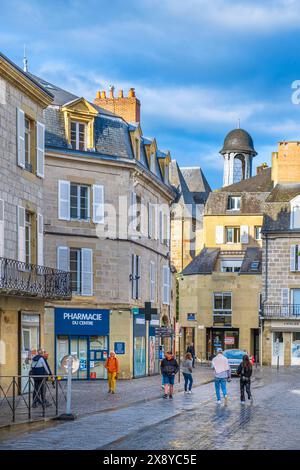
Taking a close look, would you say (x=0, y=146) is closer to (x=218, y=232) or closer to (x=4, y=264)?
(x=4, y=264)

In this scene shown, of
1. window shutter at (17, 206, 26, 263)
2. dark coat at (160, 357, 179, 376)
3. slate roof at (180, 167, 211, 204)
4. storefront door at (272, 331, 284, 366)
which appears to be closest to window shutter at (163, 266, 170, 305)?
storefront door at (272, 331, 284, 366)

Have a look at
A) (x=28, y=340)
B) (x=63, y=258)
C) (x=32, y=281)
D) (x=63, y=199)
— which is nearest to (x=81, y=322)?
(x=63, y=258)

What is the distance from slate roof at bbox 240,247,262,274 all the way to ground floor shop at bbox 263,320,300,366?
595cm

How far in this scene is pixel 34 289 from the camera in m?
29.5

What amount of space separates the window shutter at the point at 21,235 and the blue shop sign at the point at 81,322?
10.4 meters

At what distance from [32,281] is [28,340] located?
205cm

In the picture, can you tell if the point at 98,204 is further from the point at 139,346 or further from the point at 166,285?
the point at 166,285

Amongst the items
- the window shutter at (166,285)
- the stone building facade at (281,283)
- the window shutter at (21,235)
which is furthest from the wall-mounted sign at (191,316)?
the window shutter at (21,235)

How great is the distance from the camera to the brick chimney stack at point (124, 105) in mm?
52844

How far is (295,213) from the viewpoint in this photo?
65812mm

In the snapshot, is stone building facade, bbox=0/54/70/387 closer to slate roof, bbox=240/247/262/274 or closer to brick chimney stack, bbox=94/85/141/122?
brick chimney stack, bbox=94/85/141/122

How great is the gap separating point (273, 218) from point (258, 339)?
9.14m

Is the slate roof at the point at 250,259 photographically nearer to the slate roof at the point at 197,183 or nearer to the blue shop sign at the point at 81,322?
the slate roof at the point at 197,183
